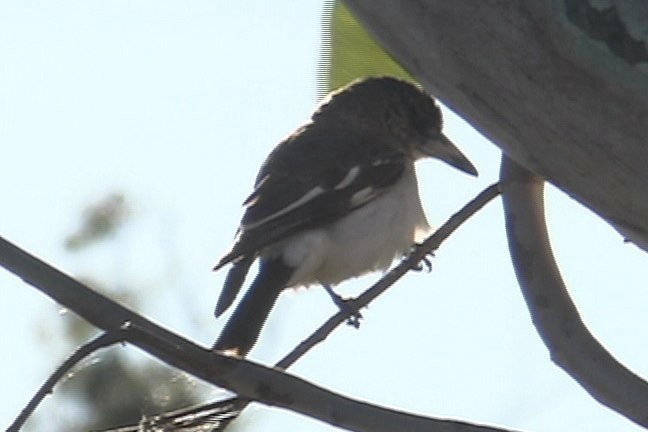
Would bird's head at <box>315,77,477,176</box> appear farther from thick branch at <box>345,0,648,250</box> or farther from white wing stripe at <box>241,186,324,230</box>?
thick branch at <box>345,0,648,250</box>

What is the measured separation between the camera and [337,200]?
3623 mm

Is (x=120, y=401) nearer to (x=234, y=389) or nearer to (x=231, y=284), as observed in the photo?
(x=231, y=284)

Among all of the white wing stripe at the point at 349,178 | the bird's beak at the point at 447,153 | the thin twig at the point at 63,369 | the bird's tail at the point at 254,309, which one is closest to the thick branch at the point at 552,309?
the thin twig at the point at 63,369

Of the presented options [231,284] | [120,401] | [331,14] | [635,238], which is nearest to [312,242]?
[231,284]

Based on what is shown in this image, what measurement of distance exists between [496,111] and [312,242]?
193cm

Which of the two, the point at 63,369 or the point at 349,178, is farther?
the point at 349,178

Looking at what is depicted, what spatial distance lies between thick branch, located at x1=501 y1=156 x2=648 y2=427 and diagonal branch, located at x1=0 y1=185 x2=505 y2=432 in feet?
0.80

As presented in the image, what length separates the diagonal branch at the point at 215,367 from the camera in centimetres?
162

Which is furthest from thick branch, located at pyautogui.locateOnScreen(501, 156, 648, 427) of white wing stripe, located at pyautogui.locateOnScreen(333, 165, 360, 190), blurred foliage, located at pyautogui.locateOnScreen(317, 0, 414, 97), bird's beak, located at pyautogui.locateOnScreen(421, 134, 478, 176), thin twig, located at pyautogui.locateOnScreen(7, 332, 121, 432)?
bird's beak, located at pyautogui.locateOnScreen(421, 134, 478, 176)

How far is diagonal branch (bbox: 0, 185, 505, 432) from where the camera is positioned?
1615mm

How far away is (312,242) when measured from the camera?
3.53m

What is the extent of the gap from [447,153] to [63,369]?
266 cm

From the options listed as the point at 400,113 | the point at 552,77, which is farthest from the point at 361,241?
the point at 552,77

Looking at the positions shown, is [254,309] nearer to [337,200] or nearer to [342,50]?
[337,200]
